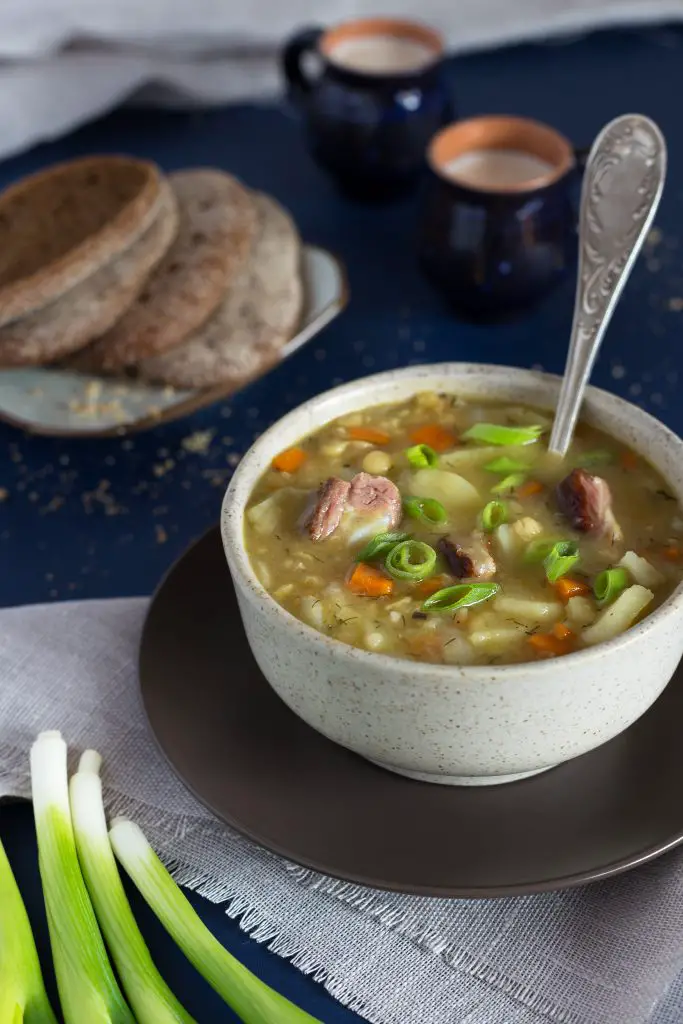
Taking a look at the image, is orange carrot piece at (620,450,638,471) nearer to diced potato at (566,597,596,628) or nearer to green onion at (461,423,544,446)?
green onion at (461,423,544,446)

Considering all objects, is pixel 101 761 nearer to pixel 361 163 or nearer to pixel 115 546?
A: pixel 115 546

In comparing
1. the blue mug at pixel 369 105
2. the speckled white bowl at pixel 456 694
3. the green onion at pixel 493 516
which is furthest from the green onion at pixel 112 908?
the blue mug at pixel 369 105

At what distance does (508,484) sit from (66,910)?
3.50 feet

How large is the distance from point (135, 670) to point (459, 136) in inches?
78.3

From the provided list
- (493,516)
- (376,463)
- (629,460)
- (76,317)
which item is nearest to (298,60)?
(76,317)

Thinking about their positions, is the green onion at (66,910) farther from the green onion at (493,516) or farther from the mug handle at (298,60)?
the mug handle at (298,60)

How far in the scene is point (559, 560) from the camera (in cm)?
218

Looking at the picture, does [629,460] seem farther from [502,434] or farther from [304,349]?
[304,349]

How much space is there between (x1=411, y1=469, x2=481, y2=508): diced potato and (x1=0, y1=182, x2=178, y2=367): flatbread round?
137cm

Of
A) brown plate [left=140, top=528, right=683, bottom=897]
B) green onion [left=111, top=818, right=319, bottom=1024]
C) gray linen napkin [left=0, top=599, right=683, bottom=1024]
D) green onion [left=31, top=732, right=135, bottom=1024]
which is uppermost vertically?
brown plate [left=140, top=528, right=683, bottom=897]

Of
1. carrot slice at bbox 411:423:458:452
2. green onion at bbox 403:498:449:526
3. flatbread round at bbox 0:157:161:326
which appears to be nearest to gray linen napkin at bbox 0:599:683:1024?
green onion at bbox 403:498:449:526

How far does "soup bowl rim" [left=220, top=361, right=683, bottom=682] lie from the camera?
1.96 metres

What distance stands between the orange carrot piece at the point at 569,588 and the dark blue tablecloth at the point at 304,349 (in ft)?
2.49

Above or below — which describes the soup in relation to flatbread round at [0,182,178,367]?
above
